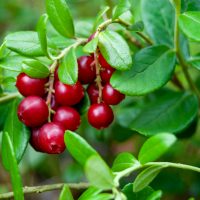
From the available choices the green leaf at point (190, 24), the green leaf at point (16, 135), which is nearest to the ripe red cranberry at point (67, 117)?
the green leaf at point (16, 135)

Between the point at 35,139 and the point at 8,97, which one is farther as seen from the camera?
the point at 8,97

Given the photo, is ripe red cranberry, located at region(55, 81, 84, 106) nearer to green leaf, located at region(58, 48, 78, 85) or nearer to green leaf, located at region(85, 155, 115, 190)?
Answer: green leaf, located at region(58, 48, 78, 85)

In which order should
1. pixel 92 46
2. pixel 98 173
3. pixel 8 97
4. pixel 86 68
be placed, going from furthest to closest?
pixel 8 97, pixel 86 68, pixel 92 46, pixel 98 173

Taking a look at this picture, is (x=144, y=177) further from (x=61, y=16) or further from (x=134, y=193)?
(x=61, y=16)

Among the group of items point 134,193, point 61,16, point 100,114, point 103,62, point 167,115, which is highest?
point 61,16

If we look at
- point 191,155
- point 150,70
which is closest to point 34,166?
point 191,155

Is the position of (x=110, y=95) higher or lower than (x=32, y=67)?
lower

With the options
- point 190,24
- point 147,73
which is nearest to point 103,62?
point 147,73

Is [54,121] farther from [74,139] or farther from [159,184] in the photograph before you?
[159,184]
